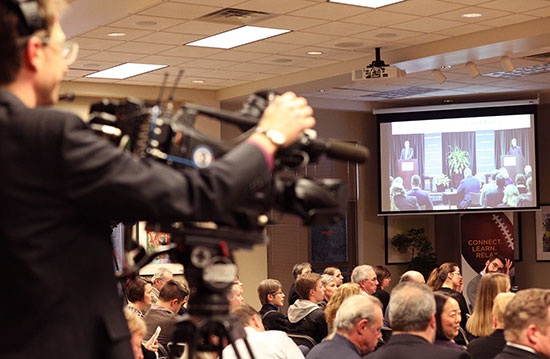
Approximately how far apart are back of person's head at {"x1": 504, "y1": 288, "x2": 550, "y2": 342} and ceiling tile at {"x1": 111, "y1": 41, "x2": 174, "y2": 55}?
6130 mm

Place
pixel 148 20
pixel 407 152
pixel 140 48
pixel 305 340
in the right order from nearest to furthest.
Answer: pixel 305 340
pixel 148 20
pixel 140 48
pixel 407 152

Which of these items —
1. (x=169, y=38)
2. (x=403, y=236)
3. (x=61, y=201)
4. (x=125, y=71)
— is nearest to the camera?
(x=61, y=201)

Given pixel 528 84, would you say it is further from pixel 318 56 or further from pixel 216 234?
pixel 216 234

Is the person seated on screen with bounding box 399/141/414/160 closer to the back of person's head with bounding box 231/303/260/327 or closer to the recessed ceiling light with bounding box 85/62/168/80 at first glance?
the recessed ceiling light with bounding box 85/62/168/80

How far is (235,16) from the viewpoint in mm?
7578

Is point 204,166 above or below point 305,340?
above

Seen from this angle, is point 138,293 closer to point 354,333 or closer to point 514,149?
point 354,333

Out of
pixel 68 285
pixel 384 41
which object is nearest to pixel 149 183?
pixel 68 285

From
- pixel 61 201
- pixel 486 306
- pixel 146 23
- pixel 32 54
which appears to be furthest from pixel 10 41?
pixel 146 23

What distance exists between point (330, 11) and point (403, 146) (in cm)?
592

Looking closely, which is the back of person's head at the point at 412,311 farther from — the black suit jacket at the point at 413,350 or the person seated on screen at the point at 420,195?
the person seated on screen at the point at 420,195

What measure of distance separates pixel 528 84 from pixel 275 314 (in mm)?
6877

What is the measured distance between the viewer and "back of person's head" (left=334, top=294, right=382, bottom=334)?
427cm

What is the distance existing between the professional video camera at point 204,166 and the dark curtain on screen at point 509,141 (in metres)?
11.7
